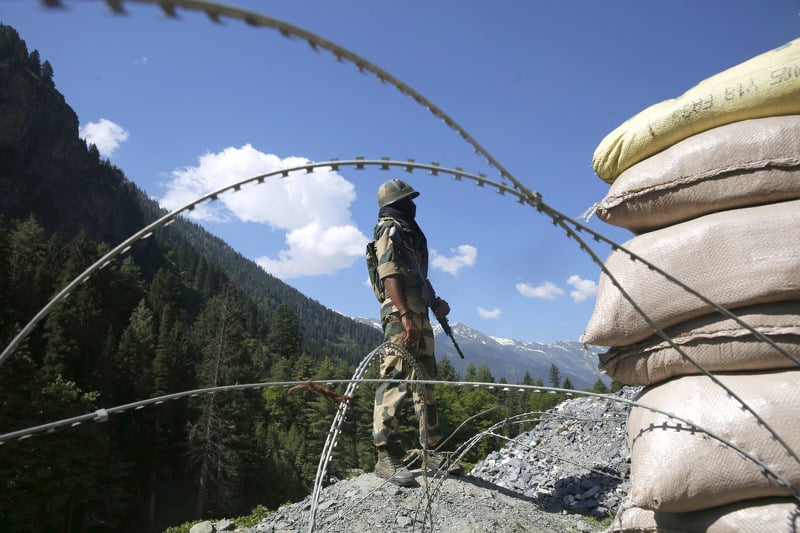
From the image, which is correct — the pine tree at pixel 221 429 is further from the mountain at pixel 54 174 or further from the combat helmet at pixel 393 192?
the mountain at pixel 54 174

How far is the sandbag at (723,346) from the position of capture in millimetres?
2740

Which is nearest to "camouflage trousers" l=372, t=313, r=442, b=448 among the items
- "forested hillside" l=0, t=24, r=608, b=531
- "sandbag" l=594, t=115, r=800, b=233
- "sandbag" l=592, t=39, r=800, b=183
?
"forested hillside" l=0, t=24, r=608, b=531

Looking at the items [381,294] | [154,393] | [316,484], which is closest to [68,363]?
[154,393]

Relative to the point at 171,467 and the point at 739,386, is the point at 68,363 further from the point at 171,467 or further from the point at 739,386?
the point at 739,386

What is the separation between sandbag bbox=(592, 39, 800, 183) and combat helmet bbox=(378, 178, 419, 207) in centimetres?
170

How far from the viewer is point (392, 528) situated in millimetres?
3834

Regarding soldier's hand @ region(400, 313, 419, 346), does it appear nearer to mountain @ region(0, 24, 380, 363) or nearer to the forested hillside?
the forested hillside

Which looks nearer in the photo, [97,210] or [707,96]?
[707,96]

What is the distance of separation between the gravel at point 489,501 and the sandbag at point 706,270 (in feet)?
2.04

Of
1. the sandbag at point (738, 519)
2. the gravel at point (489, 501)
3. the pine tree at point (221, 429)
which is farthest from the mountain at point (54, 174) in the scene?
Result: the sandbag at point (738, 519)

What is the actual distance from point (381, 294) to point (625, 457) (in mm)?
4445

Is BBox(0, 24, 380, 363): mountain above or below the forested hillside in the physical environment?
above

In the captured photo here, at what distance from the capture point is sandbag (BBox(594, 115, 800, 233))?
2.92 metres

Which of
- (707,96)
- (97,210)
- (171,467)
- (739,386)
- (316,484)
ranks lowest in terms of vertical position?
(171,467)
